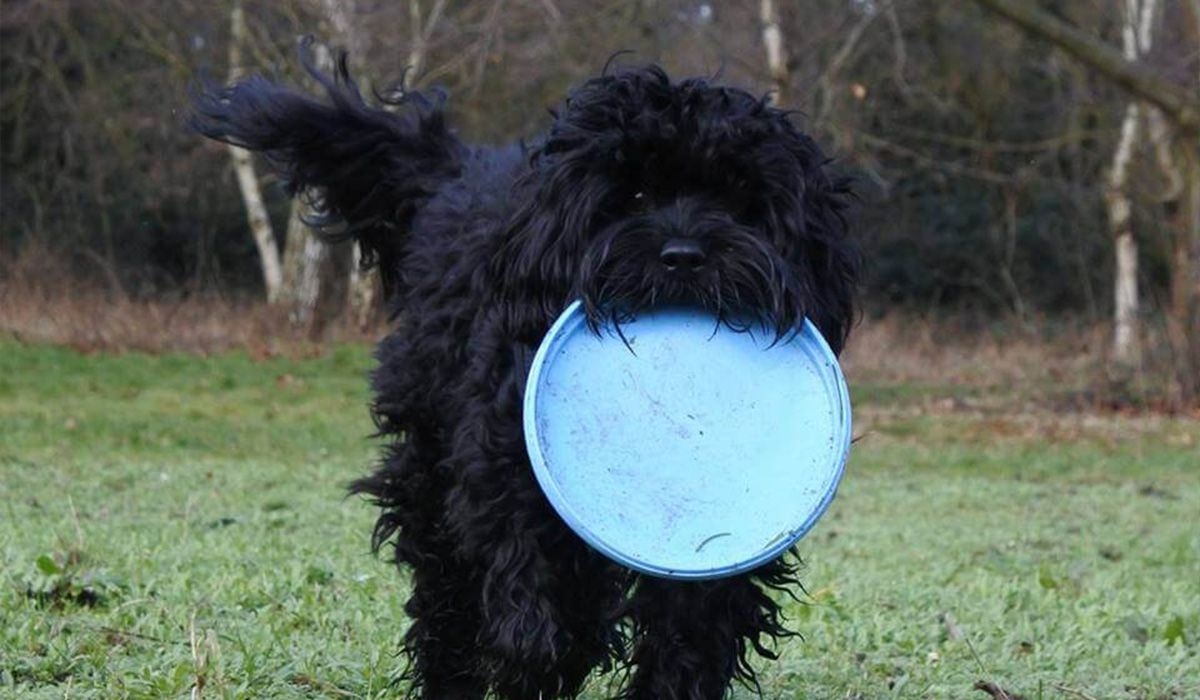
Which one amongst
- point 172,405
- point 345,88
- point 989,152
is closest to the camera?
point 345,88

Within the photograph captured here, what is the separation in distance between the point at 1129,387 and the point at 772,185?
61.2 ft

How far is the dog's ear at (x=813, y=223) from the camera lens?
15.0 feet

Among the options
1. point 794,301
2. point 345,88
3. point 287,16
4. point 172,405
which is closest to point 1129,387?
point 172,405

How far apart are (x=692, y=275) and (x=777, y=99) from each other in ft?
65.6

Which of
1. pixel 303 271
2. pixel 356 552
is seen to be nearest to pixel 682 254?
pixel 356 552

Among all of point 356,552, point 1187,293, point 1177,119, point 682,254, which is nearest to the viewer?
point 682,254

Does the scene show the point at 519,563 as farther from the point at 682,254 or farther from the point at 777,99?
the point at 777,99

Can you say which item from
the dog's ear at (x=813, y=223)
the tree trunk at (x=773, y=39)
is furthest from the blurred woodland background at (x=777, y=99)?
the dog's ear at (x=813, y=223)

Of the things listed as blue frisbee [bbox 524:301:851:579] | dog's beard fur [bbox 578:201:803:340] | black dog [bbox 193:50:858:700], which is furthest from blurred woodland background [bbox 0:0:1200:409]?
dog's beard fur [bbox 578:201:803:340]

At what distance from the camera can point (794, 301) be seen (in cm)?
449

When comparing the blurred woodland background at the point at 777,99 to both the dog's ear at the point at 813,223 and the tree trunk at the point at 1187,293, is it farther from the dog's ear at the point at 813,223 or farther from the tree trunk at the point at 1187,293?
the dog's ear at the point at 813,223

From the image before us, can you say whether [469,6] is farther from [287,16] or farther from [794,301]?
[794,301]

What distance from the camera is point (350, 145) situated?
6.46 metres

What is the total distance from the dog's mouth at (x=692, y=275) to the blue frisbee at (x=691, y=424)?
0.07 metres
